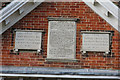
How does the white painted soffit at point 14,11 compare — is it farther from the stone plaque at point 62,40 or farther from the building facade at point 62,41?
the stone plaque at point 62,40

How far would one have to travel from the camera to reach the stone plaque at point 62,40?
604cm

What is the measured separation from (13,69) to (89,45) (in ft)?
7.51

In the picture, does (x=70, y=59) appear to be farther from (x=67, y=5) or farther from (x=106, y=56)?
(x=67, y=5)

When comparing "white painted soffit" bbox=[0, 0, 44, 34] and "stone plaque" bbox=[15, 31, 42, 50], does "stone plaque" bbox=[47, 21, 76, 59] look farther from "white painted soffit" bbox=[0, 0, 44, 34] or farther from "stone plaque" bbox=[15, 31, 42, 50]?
"white painted soffit" bbox=[0, 0, 44, 34]

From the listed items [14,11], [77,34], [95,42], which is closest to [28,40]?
[14,11]

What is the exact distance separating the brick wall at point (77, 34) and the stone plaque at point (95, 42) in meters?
0.15

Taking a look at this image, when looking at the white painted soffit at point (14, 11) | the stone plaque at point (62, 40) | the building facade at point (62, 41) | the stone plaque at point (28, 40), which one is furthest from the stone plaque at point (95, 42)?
the white painted soffit at point (14, 11)

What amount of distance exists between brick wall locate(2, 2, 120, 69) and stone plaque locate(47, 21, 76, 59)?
13 centimetres

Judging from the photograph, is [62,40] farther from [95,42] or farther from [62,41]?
[95,42]

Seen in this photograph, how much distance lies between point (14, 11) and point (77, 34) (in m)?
1.93

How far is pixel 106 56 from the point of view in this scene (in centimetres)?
599

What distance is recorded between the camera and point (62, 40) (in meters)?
6.07

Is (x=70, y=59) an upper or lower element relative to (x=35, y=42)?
lower

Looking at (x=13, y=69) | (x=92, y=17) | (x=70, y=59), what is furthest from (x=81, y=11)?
(x=13, y=69)
